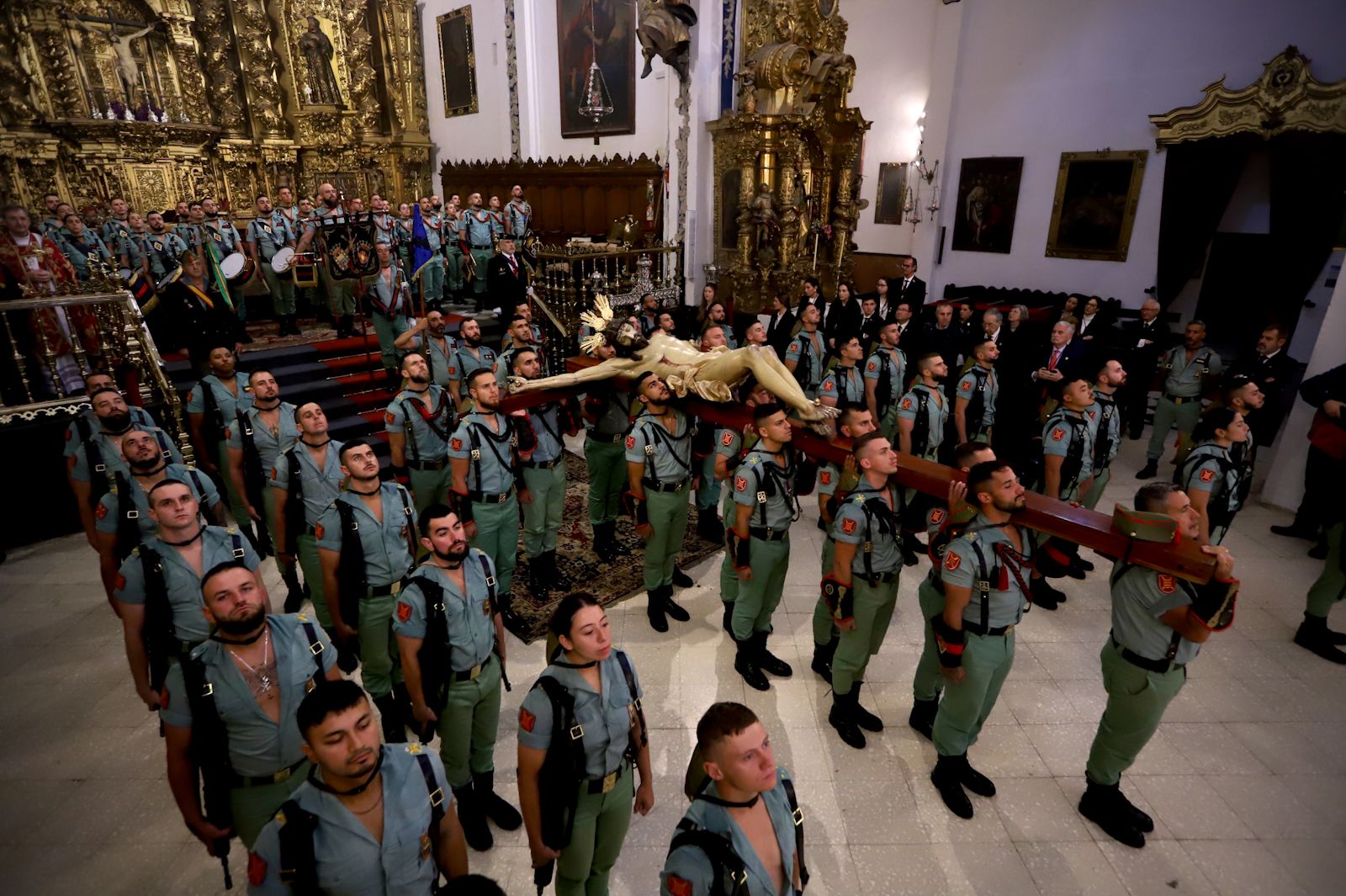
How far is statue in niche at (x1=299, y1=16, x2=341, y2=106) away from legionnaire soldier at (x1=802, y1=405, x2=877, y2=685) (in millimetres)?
17950

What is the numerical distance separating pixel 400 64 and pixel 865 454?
19.2m

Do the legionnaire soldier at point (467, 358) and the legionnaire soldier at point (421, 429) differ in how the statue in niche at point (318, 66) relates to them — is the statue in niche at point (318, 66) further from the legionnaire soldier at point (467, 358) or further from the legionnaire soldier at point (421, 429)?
the legionnaire soldier at point (421, 429)

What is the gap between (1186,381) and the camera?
7.41 m

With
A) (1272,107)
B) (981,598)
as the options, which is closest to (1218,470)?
(981,598)

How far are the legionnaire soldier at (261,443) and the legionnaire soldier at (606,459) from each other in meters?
2.41

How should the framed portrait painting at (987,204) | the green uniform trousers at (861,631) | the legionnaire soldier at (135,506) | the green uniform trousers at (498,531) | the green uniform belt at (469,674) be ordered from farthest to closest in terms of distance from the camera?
the framed portrait painting at (987,204) < the green uniform trousers at (498,531) < the legionnaire soldier at (135,506) < the green uniform trousers at (861,631) < the green uniform belt at (469,674)

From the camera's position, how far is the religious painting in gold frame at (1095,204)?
11297mm

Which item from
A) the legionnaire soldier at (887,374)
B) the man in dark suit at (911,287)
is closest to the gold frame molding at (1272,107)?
the man in dark suit at (911,287)

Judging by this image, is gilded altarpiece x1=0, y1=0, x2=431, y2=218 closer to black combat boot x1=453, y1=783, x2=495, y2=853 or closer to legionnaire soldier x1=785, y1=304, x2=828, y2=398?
legionnaire soldier x1=785, y1=304, x2=828, y2=398

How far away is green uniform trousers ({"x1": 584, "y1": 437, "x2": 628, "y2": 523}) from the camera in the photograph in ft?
19.5

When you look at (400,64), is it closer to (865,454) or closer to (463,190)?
(463,190)

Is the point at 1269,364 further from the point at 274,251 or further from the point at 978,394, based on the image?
the point at 274,251

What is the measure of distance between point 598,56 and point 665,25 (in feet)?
11.7

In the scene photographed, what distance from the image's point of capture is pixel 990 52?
500 inches
